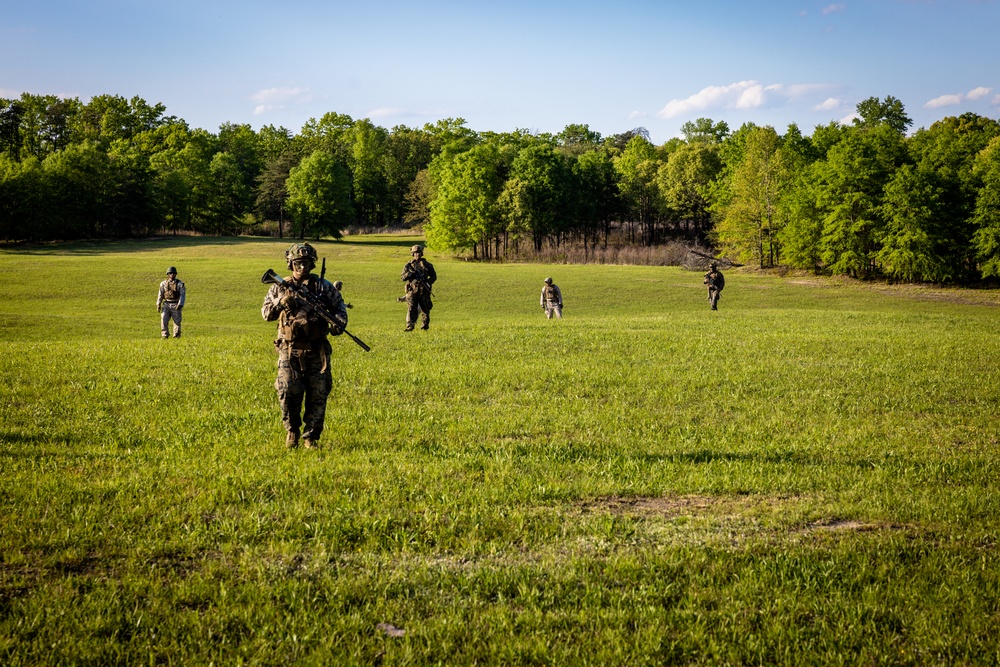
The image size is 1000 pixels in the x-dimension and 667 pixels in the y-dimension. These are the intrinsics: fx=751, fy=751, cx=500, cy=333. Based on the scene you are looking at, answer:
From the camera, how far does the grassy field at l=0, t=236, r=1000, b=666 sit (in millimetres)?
5289

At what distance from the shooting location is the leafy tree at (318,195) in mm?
113438

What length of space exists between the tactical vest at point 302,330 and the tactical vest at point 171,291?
818 inches

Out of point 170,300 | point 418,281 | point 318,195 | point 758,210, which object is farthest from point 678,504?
point 318,195

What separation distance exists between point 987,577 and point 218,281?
5687 centimetres

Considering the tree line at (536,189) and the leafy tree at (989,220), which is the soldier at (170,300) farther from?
the leafy tree at (989,220)

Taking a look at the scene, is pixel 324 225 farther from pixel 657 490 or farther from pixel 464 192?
pixel 657 490

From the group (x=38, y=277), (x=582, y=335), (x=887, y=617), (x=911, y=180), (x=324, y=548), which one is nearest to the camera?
(x=887, y=617)

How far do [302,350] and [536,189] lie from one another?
86739 millimetres

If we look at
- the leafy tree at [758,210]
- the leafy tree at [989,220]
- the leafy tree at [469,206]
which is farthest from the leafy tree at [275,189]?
the leafy tree at [989,220]

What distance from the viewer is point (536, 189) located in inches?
3740

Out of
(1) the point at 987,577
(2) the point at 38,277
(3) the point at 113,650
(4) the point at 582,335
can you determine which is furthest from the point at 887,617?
(2) the point at 38,277

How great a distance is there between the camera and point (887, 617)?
5590 mm

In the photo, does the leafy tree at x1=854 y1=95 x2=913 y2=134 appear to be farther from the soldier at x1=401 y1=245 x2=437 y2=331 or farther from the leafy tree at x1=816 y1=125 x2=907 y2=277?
the soldier at x1=401 y1=245 x2=437 y2=331

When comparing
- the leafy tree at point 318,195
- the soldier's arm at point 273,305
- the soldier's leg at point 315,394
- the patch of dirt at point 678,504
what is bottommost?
the patch of dirt at point 678,504
